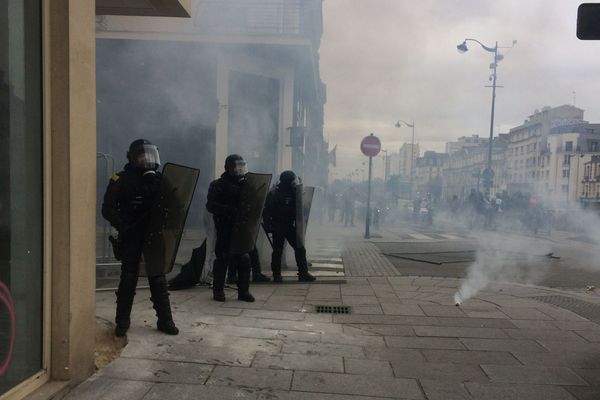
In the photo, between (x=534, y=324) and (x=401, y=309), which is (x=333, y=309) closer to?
(x=401, y=309)

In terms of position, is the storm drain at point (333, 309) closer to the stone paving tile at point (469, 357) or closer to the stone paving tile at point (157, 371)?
the stone paving tile at point (469, 357)

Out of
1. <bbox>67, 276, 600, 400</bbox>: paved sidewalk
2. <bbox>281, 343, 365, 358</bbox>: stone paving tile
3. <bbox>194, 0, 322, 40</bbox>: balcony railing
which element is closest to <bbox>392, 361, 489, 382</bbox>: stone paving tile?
<bbox>67, 276, 600, 400</bbox>: paved sidewalk

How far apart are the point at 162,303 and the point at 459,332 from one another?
2220 mm

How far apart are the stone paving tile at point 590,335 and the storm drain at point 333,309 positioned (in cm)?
181

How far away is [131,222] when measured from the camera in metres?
3.07

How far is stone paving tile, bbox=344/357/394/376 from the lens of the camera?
2.70 m

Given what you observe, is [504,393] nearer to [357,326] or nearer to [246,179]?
[357,326]

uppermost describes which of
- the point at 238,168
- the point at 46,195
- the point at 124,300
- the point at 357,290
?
the point at 238,168

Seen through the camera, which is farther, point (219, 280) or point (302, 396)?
point (219, 280)

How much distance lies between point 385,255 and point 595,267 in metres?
3.37

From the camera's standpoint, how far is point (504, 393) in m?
2.45

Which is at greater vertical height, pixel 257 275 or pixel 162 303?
pixel 162 303

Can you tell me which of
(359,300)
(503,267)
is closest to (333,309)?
(359,300)

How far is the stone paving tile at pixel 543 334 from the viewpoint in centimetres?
343
